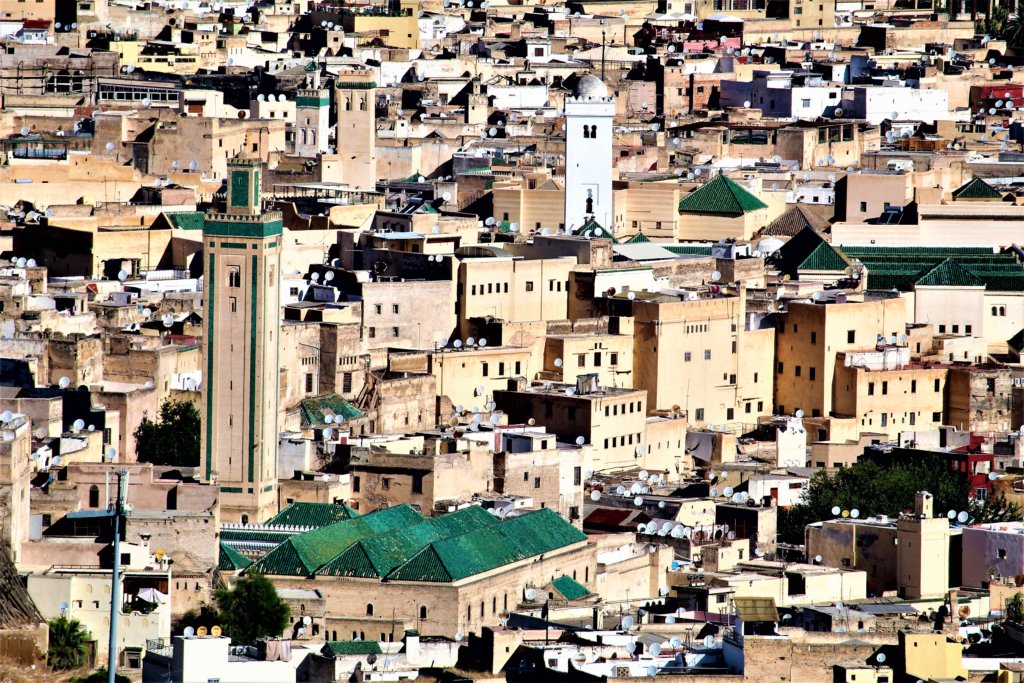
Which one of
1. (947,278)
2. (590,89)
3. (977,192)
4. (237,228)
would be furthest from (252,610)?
(977,192)

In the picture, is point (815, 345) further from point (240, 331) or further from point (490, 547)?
point (490, 547)

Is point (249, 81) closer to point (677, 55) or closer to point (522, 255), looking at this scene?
point (677, 55)

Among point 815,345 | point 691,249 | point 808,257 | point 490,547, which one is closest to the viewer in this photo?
point 490,547

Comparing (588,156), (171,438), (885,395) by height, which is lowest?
Answer: (885,395)

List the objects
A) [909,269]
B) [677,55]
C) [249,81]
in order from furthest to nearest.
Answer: [677,55] < [249,81] < [909,269]

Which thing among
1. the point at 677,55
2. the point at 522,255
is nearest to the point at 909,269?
the point at 522,255

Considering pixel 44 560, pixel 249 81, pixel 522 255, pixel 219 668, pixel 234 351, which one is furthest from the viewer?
pixel 249 81
